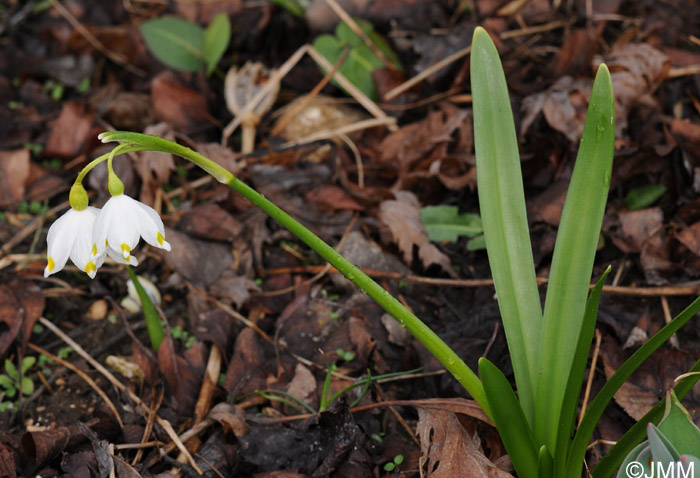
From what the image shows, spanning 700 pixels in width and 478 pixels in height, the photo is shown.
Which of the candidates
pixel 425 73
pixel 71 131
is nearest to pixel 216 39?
pixel 71 131

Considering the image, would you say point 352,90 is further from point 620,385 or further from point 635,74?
point 620,385

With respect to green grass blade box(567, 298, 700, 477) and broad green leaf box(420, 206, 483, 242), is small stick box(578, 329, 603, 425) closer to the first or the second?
green grass blade box(567, 298, 700, 477)

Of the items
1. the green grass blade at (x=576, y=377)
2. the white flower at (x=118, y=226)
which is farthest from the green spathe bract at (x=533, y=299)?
the white flower at (x=118, y=226)

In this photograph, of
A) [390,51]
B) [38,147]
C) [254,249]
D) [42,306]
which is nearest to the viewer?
[42,306]

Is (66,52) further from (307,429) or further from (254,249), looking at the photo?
(307,429)

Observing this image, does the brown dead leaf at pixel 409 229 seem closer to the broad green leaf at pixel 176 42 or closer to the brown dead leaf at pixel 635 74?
the brown dead leaf at pixel 635 74

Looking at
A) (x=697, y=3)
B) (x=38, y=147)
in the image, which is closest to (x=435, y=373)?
(x=38, y=147)
